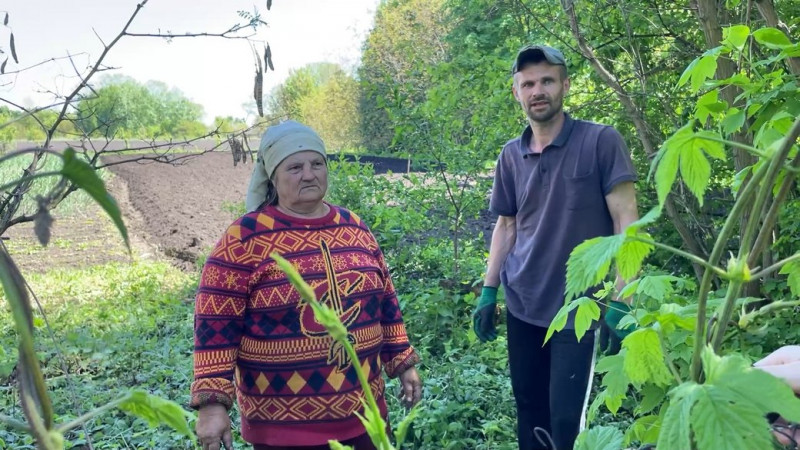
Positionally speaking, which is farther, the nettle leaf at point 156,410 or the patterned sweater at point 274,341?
the patterned sweater at point 274,341

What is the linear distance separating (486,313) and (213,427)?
Result: 1.55 m

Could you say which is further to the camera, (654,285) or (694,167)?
(654,285)

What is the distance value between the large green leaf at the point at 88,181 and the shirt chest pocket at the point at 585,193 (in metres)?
2.71

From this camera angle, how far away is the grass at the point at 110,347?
485cm

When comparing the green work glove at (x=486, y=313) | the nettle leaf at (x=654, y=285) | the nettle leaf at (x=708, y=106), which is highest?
the nettle leaf at (x=708, y=106)

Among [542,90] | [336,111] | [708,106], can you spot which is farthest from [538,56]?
[336,111]

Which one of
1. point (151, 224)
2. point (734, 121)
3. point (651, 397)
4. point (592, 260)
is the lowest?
point (151, 224)

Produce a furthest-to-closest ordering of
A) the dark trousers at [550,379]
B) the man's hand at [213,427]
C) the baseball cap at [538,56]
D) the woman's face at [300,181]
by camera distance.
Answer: the baseball cap at [538,56]
the dark trousers at [550,379]
the woman's face at [300,181]
the man's hand at [213,427]

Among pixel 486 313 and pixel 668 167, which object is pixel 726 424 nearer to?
pixel 668 167

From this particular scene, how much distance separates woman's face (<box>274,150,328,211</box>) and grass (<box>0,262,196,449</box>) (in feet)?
4.11

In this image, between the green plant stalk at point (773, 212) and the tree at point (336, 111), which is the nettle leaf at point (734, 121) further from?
the tree at point (336, 111)

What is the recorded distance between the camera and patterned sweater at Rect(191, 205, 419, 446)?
255 cm

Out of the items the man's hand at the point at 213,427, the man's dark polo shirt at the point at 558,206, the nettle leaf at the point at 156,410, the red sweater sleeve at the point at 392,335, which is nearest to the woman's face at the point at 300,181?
the red sweater sleeve at the point at 392,335

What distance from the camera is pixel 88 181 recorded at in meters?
0.55
